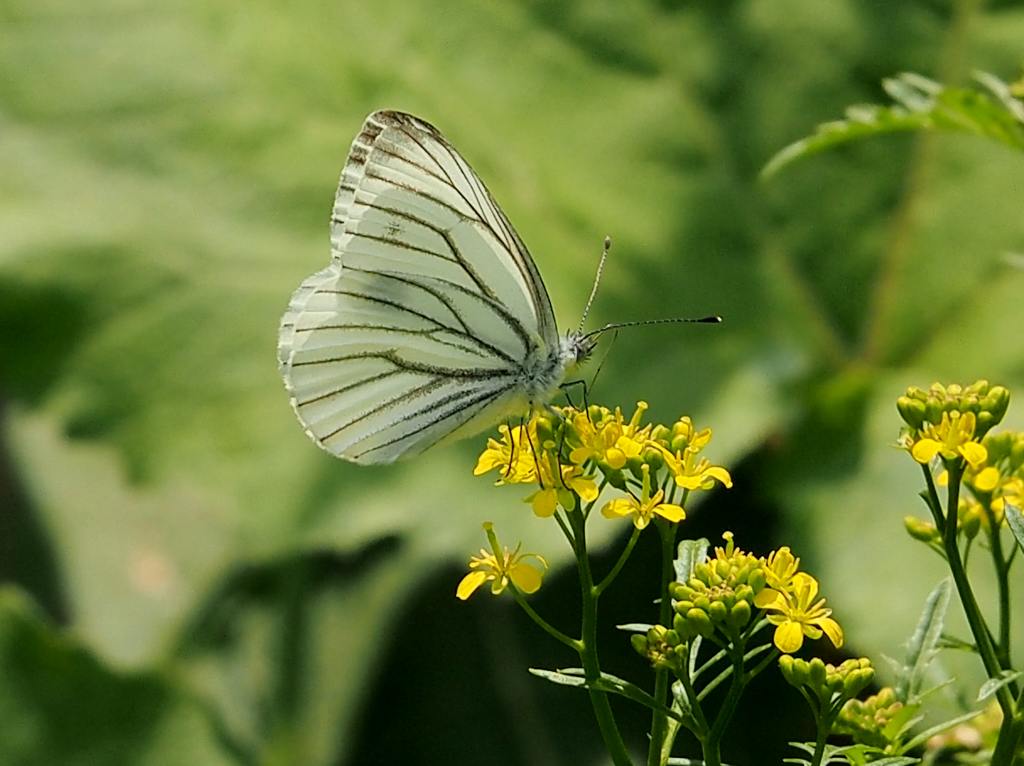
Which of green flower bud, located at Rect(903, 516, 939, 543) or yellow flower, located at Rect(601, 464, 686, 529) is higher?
yellow flower, located at Rect(601, 464, 686, 529)

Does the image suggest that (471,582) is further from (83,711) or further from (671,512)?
(83,711)

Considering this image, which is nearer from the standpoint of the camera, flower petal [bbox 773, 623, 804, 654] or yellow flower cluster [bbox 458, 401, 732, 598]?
flower petal [bbox 773, 623, 804, 654]

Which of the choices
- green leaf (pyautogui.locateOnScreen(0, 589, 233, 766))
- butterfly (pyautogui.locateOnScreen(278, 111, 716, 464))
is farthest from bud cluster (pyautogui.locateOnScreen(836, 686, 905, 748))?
green leaf (pyautogui.locateOnScreen(0, 589, 233, 766))

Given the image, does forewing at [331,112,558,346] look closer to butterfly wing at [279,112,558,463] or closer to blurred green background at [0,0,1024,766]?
butterfly wing at [279,112,558,463]

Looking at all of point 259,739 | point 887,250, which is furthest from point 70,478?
point 887,250

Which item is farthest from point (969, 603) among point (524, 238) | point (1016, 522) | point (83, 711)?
point (83, 711)

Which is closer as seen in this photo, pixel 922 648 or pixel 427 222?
pixel 922 648
